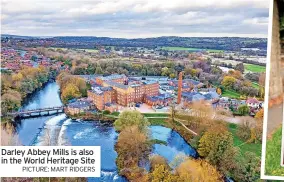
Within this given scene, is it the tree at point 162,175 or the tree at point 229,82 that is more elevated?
the tree at point 229,82

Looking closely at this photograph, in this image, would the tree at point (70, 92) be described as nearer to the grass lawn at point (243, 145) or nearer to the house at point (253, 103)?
the grass lawn at point (243, 145)

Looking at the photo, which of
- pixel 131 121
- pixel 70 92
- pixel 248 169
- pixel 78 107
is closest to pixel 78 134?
pixel 78 107

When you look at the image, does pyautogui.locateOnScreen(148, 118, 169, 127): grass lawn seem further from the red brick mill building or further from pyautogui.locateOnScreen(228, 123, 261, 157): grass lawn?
pyautogui.locateOnScreen(228, 123, 261, 157): grass lawn

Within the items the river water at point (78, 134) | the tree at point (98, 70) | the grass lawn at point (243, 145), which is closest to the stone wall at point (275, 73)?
the grass lawn at point (243, 145)

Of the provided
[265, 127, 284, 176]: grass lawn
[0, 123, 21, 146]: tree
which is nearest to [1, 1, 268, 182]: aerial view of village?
[0, 123, 21, 146]: tree

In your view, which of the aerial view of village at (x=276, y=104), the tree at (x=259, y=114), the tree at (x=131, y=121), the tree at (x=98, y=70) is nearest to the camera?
the aerial view of village at (x=276, y=104)

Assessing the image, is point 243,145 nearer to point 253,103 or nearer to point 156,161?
point 253,103

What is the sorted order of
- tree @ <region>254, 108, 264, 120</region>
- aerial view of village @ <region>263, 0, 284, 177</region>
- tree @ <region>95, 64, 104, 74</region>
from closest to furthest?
aerial view of village @ <region>263, 0, 284, 177</region> → tree @ <region>254, 108, 264, 120</region> → tree @ <region>95, 64, 104, 74</region>
